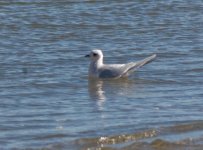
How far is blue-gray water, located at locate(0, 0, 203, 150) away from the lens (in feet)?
29.7

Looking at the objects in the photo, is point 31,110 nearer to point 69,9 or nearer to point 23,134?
point 23,134

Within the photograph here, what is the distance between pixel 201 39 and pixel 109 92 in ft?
13.7

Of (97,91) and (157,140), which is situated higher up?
(157,140)

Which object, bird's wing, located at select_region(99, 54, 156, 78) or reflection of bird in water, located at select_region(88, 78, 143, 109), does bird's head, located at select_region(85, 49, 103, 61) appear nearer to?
bird's wing, located at select_region(99, 54, 156, 78)

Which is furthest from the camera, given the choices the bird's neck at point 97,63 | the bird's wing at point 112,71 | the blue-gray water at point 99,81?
the bird's neck at point 97,63

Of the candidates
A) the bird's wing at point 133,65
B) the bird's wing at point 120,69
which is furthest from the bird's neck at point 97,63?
the bird's wing at point 133,65

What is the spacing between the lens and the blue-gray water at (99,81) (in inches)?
356

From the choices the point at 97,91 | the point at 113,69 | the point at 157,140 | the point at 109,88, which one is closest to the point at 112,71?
the point at 113,69

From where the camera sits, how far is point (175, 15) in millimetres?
18688

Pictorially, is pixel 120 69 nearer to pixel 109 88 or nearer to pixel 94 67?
pixel 94 67

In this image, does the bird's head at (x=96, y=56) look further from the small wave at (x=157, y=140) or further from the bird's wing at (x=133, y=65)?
the small wave at (x=157, y=140)

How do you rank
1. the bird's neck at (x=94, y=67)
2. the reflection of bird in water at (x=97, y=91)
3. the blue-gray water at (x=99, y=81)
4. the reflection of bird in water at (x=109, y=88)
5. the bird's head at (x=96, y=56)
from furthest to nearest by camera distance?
the bird's head at (x=96, y=56)
the bird's neck at (x=94, y=67)
the reflection of bird in water at (x=109, y=88)
the reflection of bird in water at (x=97, y=91)
the blue-gray water at (x=99, y=81)

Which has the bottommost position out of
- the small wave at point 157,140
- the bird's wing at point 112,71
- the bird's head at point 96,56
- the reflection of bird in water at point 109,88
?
the reflection of bird in water at point 109,88

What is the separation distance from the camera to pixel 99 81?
12.8 meters
